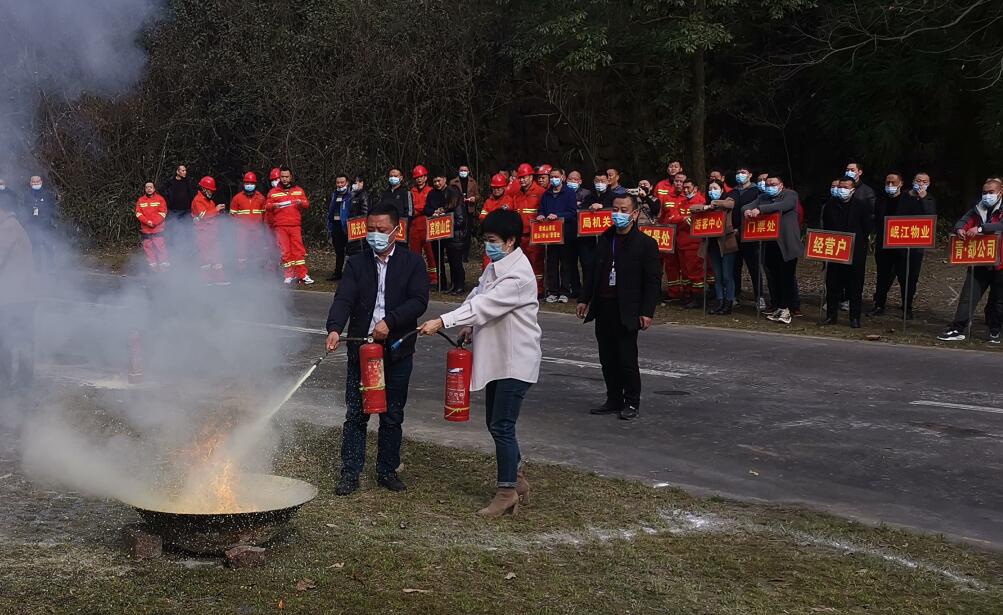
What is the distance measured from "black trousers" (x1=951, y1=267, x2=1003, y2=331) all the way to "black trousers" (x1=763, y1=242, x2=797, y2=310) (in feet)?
7.74

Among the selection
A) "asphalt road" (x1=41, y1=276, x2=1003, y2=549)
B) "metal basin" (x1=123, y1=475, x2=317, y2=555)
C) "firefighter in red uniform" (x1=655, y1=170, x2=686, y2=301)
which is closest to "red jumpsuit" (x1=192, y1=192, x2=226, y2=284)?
"asphalt road" (x1=41, y1=276, x2=1003, y2=549)

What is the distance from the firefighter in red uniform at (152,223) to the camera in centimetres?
2070

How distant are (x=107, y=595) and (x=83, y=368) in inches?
296

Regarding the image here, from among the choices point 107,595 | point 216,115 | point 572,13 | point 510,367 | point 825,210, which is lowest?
point 107,595

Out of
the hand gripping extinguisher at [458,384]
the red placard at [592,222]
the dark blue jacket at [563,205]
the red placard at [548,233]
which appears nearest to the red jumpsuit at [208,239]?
the red placard at [548,233]

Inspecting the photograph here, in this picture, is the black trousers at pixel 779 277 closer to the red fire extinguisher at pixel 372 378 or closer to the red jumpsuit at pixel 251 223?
the red jumpsuit at pixel 251 223

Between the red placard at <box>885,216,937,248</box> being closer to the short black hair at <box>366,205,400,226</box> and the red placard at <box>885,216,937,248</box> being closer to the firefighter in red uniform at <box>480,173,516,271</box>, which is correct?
the firefighter in red uniform at <box>480,173,516,271</box>

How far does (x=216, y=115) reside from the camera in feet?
95.6

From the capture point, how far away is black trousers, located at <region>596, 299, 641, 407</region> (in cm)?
1029

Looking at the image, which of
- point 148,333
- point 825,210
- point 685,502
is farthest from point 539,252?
point 685,502

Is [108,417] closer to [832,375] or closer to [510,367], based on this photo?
[510,367]

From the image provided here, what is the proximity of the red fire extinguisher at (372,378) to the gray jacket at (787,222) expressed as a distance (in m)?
10.1

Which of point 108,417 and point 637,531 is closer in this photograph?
point 637,531

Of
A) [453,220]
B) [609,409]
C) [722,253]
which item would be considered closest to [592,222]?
[722,253]
